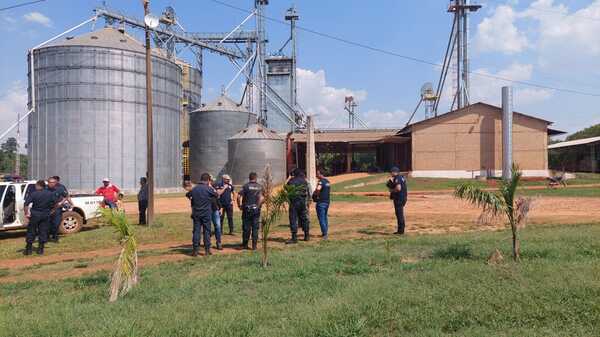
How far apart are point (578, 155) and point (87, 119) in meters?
54.8

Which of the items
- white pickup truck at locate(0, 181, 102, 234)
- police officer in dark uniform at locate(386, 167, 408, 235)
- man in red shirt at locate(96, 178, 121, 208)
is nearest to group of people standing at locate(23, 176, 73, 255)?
white pickup truck at locate(0, 181, 102, 234)

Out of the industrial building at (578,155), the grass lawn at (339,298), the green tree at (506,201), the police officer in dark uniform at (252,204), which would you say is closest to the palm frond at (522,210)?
the green tree at (506,201)

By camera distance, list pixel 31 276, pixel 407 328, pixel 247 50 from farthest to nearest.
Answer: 1. pixel 247 50
2. pixel 31 276
3. pixel 407 328

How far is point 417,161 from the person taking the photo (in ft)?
140

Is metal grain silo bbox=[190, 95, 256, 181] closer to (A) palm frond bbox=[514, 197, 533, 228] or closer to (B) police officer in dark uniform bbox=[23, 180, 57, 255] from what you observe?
(B) police officer in dark uniform bbox=[23, 180, 57, 255]

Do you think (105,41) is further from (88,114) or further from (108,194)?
(108,194)

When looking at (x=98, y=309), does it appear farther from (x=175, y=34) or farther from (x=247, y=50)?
(x=247, y=50)

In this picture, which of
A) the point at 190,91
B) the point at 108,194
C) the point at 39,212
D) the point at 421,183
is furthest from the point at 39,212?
the point at 190,91

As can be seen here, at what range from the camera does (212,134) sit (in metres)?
47.7

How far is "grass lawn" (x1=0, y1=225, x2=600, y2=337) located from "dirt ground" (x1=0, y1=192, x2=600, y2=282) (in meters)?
1.58

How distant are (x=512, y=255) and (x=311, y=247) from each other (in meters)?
4.17

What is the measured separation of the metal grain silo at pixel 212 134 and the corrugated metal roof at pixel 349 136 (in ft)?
24.0

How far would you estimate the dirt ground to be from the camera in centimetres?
974

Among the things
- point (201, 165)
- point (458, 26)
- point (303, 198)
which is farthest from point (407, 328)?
point (458, 26)
